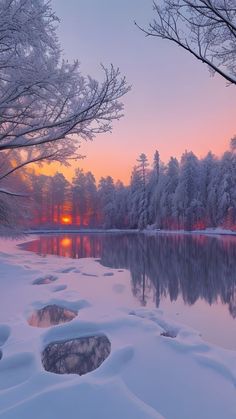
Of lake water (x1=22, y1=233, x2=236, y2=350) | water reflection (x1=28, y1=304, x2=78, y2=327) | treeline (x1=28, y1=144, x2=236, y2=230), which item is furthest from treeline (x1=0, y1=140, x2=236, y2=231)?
water reflection (x1=28, y1=304, x2=78, y2=327)

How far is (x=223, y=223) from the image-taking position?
4750 centimetres

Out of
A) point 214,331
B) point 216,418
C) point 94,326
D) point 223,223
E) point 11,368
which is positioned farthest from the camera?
point 223,223

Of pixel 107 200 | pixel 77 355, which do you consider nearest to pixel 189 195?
pixel 107 200

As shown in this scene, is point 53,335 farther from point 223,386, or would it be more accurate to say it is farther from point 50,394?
point 223,386

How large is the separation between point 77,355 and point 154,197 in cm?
5320

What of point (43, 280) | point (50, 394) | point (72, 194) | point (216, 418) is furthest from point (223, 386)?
point (72, 194)

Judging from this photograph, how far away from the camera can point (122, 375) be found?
4109 mm

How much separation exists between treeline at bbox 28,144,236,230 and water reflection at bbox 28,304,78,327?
3663 cm

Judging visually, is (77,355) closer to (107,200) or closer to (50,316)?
(50,316)

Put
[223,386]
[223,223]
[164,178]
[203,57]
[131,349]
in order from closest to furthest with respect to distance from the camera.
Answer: [223,386] → [131,349] → [203,57] → [223,223] → [164,178]

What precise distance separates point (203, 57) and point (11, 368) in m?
5.18

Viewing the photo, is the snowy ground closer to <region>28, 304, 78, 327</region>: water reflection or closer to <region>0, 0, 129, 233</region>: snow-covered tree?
<region>28, 304, 78, 327</region>: water reflection

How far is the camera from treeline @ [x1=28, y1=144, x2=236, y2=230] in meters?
48.2

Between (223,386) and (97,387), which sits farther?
(223,386)
